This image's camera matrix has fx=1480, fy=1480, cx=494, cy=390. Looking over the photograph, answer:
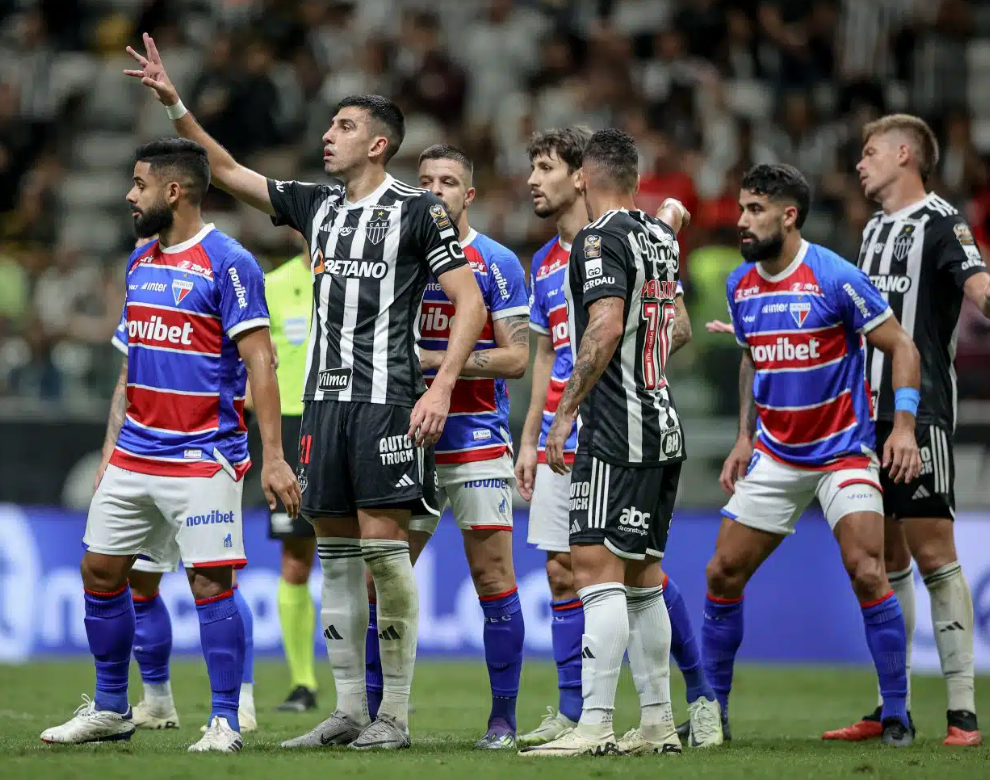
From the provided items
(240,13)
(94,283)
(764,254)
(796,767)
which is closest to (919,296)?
(764,254)

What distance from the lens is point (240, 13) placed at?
17.9 meters

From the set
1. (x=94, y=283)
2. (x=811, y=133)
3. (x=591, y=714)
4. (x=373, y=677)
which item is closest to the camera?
(x=591, y=714)

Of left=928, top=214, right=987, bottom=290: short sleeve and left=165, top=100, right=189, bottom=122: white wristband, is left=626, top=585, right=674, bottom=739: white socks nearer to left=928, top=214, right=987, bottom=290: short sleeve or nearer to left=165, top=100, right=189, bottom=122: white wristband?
left=928, top=214, right=987, bottom=290: short sleeve

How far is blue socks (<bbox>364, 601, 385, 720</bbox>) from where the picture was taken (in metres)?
7.25

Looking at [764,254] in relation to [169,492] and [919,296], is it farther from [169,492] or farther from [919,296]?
[169,492]

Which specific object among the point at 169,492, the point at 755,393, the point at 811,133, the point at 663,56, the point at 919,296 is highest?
the point at 663,56

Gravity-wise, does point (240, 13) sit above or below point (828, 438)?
above

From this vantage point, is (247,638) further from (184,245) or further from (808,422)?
(808,422)

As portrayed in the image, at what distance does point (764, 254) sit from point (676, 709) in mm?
3250

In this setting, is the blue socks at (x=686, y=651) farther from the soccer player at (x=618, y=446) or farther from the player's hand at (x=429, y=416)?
the player's hand at (x=429, y=416)

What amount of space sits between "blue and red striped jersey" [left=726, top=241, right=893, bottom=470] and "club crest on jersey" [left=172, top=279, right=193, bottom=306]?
295cm

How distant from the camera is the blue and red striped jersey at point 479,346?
292 inches

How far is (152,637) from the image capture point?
7723 millimetres

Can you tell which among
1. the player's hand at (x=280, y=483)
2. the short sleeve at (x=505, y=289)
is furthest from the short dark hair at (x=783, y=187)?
the player's hand at (x=280, y=483)
